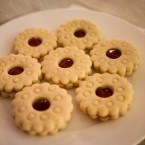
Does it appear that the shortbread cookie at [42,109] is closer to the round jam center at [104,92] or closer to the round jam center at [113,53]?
the round jam center at [104,92]

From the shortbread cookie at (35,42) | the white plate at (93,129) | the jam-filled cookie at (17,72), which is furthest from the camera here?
the shortbread cookie at (35,42)

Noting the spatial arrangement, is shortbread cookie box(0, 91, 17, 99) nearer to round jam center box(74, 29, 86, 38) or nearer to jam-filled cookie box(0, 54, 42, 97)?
jam-filled cookie box(0, 54, 42, 97)

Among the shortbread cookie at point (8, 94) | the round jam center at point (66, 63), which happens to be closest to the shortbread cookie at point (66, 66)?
the round jam center at point (66, 63)

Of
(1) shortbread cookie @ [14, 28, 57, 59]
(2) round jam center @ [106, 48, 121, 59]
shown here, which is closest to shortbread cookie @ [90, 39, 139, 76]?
(2) round jam center @ [106, 48, 121, 59]

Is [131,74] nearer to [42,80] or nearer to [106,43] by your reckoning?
[106,43]

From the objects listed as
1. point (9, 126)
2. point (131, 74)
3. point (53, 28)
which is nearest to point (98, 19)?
point (53, 28)
